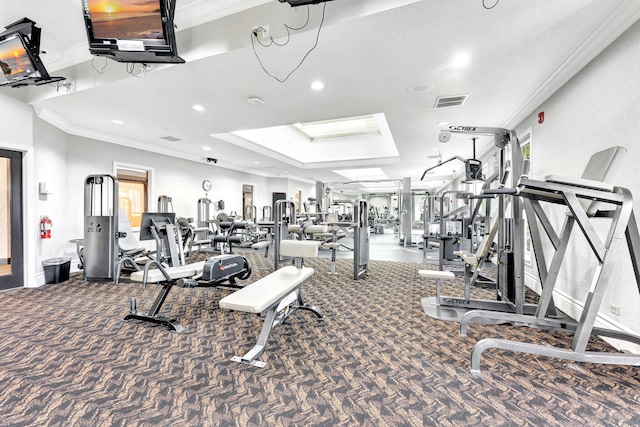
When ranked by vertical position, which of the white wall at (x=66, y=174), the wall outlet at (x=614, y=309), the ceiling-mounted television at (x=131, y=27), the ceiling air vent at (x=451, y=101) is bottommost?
the wall outlet at (x=614, y=309)

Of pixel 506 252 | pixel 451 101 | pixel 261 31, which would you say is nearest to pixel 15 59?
pixel 261 31

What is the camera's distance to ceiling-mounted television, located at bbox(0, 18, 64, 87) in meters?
2.74

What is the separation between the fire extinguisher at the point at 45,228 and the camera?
4.48 meters

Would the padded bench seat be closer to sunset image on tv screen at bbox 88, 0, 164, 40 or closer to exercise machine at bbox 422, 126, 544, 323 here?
exercise machine at bbox 422, 126, 544, 323

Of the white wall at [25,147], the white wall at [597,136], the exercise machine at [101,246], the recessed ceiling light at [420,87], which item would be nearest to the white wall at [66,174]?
the white wall at [25,147]

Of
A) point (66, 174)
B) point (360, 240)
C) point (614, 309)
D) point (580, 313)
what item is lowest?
point (580, 313)

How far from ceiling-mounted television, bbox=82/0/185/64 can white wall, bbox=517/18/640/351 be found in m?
3.85

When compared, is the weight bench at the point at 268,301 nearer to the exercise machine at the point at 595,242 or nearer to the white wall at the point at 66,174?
the exercise machine at the point at 595,242

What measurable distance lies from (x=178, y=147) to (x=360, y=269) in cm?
567

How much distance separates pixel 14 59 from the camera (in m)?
2.90

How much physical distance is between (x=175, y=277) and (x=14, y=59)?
2.90 metres

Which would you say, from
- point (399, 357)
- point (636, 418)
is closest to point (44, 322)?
point (399, 357)

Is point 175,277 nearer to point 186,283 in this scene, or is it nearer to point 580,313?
point 186,283

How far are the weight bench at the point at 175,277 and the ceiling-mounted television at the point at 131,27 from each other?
1.87 m
